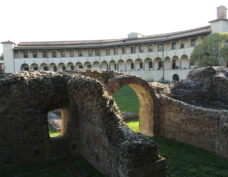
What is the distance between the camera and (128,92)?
32.0 metres

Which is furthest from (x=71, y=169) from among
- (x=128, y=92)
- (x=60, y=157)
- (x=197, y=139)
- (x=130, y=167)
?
(x=128, y=92)

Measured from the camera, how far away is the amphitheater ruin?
5.81 metres

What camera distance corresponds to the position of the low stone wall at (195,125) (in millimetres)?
8220

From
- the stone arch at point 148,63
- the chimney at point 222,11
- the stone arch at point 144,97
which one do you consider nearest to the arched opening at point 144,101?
the stone arch at point 144,97

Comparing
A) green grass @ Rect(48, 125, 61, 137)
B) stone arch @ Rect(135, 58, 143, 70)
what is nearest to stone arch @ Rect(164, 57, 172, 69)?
stone arch @ Rect(135, 58, 143, 70)

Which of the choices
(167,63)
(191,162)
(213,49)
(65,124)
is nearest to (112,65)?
(167,63)

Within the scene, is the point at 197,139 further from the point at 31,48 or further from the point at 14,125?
the point at 31,48

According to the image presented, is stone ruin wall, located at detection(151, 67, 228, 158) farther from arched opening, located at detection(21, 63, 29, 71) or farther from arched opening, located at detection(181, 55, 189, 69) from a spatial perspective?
arched opening, located at detection(21, 63, 29, 71)

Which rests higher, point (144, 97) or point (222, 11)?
point (222, 11)

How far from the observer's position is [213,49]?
2817cm

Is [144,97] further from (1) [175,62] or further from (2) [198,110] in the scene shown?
(1) [175,62]

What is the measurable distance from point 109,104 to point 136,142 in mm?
2096

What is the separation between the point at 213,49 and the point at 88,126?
26488mm

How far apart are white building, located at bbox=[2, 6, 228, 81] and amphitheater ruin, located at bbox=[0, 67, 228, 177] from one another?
32.0 metres
